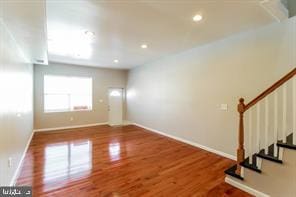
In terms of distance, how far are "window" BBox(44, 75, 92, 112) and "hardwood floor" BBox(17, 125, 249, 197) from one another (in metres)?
2.02

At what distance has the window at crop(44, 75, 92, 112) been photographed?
682cm

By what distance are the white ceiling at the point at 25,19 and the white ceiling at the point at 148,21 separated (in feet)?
1.03

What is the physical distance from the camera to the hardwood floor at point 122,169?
2.61 m

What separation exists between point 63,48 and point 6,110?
2840 millimetres

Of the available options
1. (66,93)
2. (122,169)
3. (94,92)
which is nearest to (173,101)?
(122,169)

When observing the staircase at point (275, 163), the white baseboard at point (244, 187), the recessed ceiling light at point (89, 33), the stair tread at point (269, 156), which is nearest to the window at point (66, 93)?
the recessed ceiling light at point (89, 33)

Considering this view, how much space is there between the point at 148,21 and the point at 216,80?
7.49ft

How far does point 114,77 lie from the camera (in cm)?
829

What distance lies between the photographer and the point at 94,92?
774 cm

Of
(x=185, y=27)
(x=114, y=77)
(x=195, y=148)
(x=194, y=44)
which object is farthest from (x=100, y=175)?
(x=114, y=77)

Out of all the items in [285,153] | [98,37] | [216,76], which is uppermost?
[98,37]

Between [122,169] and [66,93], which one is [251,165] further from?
[66,93]

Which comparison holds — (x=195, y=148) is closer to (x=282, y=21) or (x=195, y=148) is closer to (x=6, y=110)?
(x=282, y=21)

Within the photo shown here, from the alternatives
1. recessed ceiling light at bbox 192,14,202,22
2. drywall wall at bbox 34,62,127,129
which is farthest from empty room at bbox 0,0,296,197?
drywall wall at bbox 34,62,127,129
